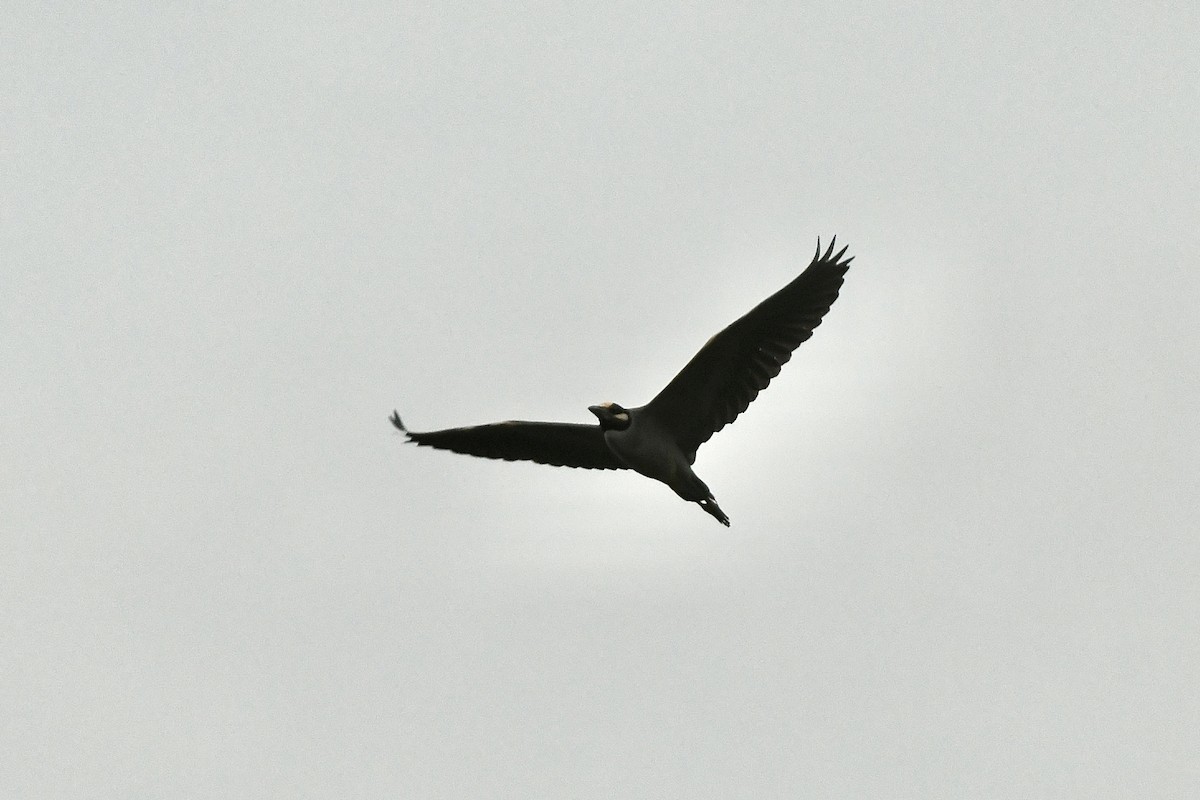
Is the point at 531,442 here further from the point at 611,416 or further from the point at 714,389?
the point at 714,389

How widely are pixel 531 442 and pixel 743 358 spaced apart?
9.95 feet

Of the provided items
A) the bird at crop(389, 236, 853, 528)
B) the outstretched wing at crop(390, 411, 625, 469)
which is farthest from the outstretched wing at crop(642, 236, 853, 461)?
the outstretched wing at crop(390, 411, 625, 469)

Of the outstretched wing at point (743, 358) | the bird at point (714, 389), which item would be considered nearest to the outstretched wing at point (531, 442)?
the bird at point (714, 389)

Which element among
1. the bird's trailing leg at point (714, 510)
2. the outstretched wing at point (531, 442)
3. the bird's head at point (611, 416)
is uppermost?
the outstretched wing at point (531, 442)

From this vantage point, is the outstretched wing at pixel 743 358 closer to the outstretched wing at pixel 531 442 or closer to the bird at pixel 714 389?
the bird at pixel 714 389

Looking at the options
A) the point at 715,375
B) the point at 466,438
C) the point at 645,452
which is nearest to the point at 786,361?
the point at 715,375

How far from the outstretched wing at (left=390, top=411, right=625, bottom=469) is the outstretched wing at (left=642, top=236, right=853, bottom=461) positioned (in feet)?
3.63

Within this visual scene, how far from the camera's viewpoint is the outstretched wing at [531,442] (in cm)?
1788

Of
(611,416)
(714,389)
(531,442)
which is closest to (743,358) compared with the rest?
(714,389)

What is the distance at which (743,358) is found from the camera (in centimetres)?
1683

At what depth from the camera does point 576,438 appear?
1798 cm

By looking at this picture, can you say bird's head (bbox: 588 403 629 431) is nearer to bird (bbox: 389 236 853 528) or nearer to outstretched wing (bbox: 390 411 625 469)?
bird (bbox: 389 236 853 528)

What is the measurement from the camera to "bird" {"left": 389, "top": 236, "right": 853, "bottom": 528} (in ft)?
54.2

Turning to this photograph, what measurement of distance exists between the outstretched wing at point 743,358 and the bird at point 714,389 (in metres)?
0.01
